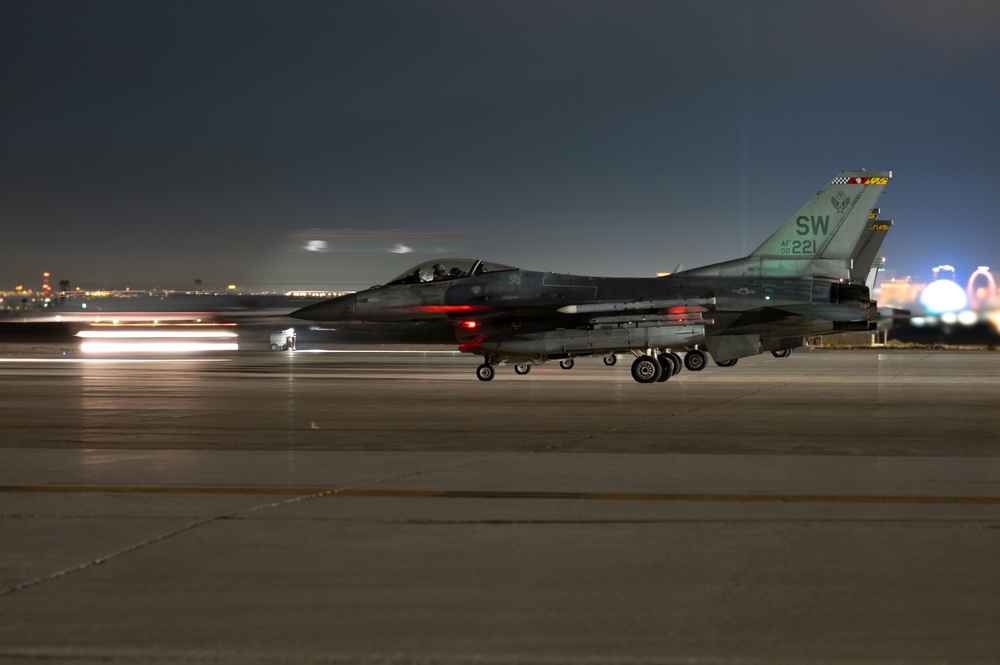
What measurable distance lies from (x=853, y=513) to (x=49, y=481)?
6791 mm

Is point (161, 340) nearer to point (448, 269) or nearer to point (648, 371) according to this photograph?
point (448, 269)

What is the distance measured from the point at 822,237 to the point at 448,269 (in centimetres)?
888

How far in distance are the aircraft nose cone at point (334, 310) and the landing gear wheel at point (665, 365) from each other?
7770 mm

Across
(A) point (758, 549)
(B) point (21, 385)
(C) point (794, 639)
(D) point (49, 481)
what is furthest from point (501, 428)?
(B) point (21, 385)

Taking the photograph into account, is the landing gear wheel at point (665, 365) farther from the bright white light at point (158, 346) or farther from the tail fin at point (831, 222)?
the bright white light at point (158, 346)

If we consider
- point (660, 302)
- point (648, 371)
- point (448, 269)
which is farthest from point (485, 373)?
point (660, 302)

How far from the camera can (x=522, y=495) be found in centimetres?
903

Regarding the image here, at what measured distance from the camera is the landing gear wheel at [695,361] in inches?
1136

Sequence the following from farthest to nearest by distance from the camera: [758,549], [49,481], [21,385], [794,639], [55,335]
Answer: [55,335], [21,385], [49,481], [758,549], [794,639]

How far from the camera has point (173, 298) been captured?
63406 millimetres

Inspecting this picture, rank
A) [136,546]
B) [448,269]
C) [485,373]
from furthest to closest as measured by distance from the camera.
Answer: [448,269] → [485,373] → [136,546]

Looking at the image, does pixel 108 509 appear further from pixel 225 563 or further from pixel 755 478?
pixel 755 478

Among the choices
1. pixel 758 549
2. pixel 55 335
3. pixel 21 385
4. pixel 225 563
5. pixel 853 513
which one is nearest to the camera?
pixel 225 563

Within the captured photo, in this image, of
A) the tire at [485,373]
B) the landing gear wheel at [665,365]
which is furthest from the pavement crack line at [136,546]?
the landing gear wheel at [665,365]
